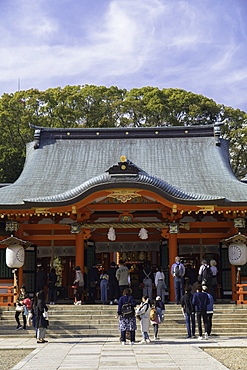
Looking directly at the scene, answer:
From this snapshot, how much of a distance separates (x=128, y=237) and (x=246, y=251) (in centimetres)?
526

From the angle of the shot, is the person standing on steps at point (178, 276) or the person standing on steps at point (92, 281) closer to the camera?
the person standing on steps at point (178, 276)

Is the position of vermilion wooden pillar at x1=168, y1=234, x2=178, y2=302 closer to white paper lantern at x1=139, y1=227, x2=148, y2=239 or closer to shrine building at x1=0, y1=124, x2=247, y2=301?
shrine building at x1=0, y1=124, x2=247, y2=301

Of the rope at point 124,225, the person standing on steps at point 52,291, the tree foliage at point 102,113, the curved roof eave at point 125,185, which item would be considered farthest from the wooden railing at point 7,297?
the tree foliage at point 102,113

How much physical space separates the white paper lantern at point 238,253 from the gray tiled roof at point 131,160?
1562mm

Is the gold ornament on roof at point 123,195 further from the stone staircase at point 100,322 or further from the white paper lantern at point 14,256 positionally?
the stone staircase at point 100,322

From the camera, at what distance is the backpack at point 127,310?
12086 mm

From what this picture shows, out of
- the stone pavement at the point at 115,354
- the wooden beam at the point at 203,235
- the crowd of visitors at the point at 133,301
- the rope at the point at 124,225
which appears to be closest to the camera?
the stone pavement at the point at 115,354

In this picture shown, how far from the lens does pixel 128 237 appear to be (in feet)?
68.1

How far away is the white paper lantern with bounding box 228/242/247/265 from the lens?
57.0ft

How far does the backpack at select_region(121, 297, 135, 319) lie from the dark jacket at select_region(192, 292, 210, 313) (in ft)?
6.22

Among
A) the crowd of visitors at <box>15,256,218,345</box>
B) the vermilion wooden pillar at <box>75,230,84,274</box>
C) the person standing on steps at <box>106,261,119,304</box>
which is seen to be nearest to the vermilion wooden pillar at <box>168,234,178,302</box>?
the crowd of visitors at <box>15,256,218,345</box>

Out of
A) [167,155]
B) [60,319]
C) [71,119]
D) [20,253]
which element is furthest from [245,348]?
[71,119]

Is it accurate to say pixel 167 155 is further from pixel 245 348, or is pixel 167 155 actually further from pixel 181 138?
pixel 245 348

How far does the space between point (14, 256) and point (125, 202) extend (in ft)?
14.4
